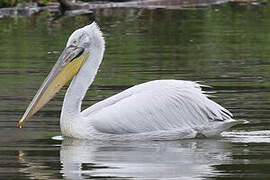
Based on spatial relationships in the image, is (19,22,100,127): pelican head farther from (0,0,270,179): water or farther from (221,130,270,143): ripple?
(221,130,270,143): ripple

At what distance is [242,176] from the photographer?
563 centimetres

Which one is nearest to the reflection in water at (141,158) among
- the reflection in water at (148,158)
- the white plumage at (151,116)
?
the reflection in water at (148,158)

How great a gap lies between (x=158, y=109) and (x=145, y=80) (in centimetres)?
306

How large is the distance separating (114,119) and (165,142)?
44cm

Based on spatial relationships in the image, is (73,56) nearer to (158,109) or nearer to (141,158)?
(158,109)

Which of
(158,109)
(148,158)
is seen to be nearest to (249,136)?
(158,109)

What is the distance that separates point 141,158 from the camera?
20.8 feet

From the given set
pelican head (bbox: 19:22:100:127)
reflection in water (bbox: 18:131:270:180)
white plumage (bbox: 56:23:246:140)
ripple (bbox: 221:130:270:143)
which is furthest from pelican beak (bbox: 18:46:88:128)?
ripple (bbox: 221:130:270:143)

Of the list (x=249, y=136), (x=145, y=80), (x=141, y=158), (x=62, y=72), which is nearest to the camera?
(x=141, y=158)

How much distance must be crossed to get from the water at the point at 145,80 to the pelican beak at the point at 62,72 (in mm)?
296

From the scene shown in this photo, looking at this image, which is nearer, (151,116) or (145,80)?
(151,116)

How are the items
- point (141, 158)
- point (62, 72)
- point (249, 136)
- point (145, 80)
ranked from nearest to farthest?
point (141, 158)
point (249, 136)
point (62, 72)
point (145, 80)

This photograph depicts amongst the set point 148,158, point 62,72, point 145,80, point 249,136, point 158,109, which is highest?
point 62,72

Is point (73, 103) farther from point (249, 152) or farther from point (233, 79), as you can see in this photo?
point (233, 79)
